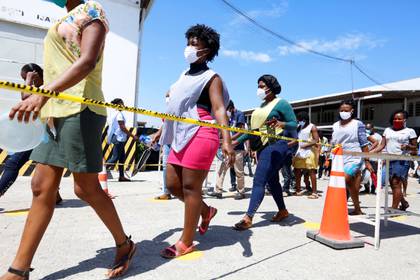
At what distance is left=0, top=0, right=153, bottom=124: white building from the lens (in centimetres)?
922

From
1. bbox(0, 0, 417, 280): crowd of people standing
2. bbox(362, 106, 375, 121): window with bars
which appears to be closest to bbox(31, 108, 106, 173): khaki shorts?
bbox(0, 0, 417, 280): crowd of people standing

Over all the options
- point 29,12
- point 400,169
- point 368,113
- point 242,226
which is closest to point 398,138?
point 400,169

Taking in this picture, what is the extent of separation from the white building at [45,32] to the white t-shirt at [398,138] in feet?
25.7

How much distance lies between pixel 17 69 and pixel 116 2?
3639 millimetres

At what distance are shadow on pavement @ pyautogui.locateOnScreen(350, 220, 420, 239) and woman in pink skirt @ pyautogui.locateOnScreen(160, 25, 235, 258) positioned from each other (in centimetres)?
225

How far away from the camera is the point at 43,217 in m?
2.18

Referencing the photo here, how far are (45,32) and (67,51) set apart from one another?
341 inches

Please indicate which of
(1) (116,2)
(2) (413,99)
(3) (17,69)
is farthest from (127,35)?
(2) (413,99)

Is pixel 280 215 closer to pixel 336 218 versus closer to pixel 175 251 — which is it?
pixel 336 218

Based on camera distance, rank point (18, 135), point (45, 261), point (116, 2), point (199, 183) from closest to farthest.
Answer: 1. point (18, 135)
2. point (45, 261)
3. point (199, 183)
4. point (116, 2)

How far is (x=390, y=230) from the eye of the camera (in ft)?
13.8

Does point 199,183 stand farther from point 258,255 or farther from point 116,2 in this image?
point 116,2

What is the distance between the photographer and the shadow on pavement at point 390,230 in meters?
3.97

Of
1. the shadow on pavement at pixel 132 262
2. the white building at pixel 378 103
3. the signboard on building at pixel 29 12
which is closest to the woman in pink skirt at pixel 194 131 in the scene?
the shadow on pavement at pixel 132 262
